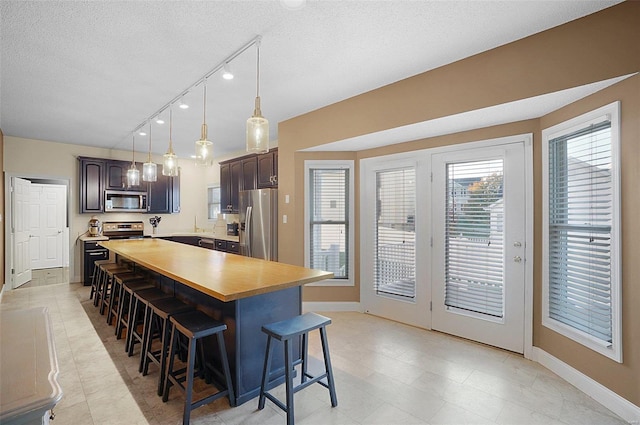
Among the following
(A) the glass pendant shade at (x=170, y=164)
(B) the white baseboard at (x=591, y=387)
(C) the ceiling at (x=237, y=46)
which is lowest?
(B) the white baseboard at (x=591, y=387)

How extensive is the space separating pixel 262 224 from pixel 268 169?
1034mm

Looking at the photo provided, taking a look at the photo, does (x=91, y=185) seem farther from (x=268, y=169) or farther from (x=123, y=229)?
(x=268, y=169)

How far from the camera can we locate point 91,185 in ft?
19.3

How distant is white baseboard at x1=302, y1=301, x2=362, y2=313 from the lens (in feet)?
14.0

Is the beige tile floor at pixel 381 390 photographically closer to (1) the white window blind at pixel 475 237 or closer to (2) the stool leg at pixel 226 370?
(2) the stool leg at pixel 226 370

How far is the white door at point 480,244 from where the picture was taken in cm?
302

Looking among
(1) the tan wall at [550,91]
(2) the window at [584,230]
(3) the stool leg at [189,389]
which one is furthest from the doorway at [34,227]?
(2) the window at [584,230]

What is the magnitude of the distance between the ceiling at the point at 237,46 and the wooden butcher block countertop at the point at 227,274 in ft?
5.61

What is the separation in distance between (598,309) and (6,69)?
522 centimetres

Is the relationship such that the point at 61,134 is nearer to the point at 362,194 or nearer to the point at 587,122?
the point at 362,194

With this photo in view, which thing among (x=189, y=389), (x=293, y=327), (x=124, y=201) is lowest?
(x=189, y=389)

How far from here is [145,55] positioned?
Answer: 8.50ft

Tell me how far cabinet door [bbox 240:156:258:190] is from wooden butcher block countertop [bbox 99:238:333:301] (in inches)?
90.2

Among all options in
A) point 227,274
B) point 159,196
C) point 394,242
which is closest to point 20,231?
point 159,196
